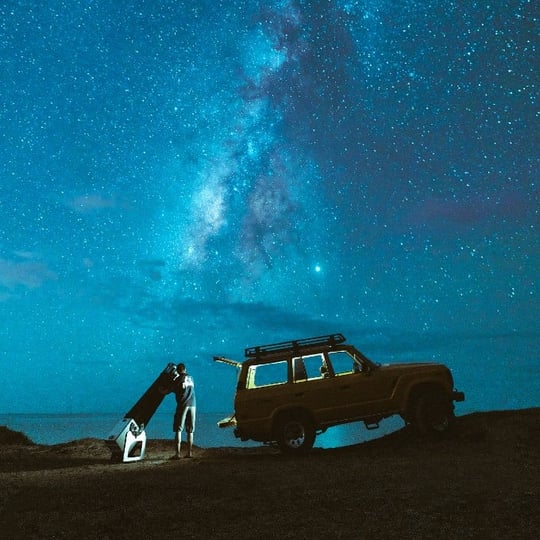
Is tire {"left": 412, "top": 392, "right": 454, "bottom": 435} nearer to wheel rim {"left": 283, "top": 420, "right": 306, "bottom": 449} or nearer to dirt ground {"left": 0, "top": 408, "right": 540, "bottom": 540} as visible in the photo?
dirt ground {"left": 0, "top": 408, "right": 540, "bottom": 540}

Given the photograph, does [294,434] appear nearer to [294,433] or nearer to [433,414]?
[294,433]

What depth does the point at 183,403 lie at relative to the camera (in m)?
14.0

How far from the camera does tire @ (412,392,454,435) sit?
12836 millimetres

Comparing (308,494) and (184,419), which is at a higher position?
(184,419)

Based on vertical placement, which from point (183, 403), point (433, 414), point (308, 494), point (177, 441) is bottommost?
point (308, 494)

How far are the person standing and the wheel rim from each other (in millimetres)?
2548

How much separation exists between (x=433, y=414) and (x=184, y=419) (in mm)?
5943

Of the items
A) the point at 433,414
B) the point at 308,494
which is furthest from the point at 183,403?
the point at 308,494

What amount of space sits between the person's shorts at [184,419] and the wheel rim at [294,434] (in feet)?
A: 8.00

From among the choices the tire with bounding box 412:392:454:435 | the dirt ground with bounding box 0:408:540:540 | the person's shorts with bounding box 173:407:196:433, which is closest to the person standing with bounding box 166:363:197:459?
the person's shorts with bounding box 173:407:196:433

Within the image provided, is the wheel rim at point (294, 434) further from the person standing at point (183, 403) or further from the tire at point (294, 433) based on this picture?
the person standing at point (183, 403)

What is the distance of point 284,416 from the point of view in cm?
1288

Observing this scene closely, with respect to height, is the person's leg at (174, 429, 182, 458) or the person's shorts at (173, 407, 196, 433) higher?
the person's shorts at (173, 407, 196, 433)

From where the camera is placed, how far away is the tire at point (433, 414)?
12.8 m
